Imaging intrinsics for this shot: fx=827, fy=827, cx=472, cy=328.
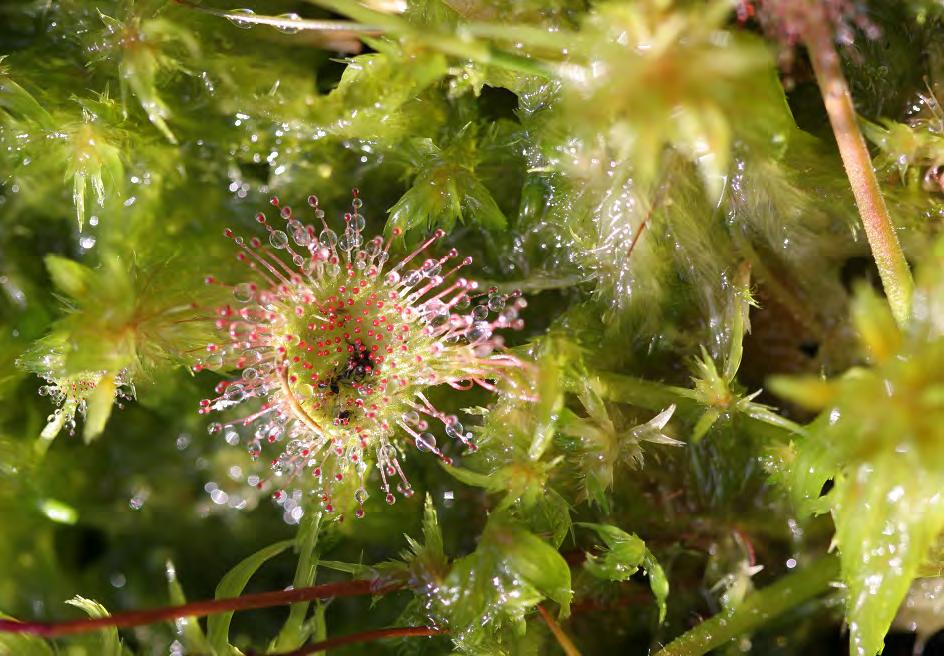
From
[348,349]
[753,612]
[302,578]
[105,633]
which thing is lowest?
[105,633]

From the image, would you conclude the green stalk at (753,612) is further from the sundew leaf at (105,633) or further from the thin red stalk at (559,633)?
the sundew leaf at (105,633)

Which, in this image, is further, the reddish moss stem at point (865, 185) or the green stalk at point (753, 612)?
the green stalk at point (753, 612)

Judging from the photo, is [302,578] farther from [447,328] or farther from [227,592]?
[447,328]

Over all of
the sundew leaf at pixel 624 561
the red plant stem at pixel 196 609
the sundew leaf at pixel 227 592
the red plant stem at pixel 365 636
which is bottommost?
the sundew leaf at pixel 227 592

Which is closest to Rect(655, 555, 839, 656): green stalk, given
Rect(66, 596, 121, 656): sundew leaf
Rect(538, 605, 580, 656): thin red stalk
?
Rect(538, 605, 580, 656): thin red stalk

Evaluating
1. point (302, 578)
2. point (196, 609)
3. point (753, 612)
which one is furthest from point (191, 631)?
point (753, 612)

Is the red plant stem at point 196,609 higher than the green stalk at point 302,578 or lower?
higher

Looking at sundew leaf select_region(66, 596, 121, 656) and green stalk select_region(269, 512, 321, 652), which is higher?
green stalk select_region(269, 512, 321, 652)

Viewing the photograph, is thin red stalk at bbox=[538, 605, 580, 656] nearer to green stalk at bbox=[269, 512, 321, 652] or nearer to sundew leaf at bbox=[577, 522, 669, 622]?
sundew leaf at bbox=[577, 522, 669, 622]

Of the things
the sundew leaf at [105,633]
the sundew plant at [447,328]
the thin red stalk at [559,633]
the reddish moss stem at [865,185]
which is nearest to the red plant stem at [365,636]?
the sundew plant at [447,328]
